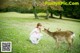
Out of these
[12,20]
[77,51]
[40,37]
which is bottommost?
[77,51]

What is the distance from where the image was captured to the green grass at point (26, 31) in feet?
8.86

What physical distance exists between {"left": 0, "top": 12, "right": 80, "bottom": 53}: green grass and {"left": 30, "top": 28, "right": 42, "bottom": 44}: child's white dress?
38 mm

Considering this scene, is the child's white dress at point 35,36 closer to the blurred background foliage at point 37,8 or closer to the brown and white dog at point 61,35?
the brown and white dog at point 61,35

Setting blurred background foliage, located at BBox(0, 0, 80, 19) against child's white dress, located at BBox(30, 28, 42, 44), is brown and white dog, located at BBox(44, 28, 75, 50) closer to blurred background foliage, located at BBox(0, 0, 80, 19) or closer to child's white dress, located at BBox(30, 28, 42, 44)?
child's white dress, located at BBox(30, 28, 42, 44)

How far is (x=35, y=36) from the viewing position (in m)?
2.76

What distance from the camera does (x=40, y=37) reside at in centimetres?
275

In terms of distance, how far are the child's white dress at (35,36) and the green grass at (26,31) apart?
38mm

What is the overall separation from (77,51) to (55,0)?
2.26ft

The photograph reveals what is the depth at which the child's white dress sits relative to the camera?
108 inches

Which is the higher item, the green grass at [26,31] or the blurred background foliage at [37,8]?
the blurred background foliage at [37,8]

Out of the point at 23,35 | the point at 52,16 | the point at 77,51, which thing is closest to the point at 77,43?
the point at 77,51

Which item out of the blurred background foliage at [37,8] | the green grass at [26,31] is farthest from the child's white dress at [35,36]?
the blurred background foliage at [37,8]

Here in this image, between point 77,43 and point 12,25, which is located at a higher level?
point 12,25

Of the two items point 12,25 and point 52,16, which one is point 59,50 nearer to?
point 52,16
